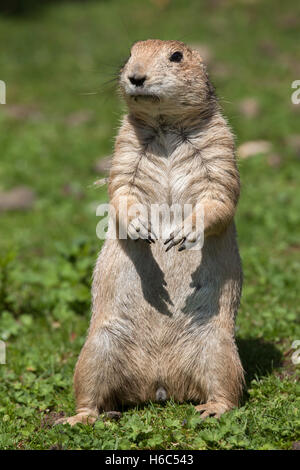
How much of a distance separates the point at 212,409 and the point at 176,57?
2.13 meters

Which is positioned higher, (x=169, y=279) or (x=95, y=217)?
(x=95, y=217)

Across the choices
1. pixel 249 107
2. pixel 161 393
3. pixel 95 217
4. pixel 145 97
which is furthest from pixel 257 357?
pixel 249 107

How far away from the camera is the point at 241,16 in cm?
1648

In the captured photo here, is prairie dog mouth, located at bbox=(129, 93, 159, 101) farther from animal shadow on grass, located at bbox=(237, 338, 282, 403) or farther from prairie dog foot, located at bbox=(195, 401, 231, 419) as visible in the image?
animal shadow on grass, located at bbox=(237, 338, 282, 403)

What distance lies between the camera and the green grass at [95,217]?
13.2 feet

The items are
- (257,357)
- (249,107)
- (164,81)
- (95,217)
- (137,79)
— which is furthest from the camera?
(249,107)

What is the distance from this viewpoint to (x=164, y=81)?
13.3ft

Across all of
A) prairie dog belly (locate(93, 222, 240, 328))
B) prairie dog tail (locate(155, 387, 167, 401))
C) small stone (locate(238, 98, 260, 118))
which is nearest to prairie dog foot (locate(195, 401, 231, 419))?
prairie dog tail (locate(155, 387, 167, 401))

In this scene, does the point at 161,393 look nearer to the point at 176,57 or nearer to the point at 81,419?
the point at 81,419

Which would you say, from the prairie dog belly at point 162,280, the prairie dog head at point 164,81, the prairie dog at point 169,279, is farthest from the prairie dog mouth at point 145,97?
the prairie dog belly at point 162,280

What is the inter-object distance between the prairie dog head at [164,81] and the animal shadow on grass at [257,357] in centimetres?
184

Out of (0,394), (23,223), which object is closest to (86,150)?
(23,223)

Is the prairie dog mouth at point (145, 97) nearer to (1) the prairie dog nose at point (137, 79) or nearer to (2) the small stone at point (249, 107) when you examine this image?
(1) the prairie dog nose at point (137, 79)
